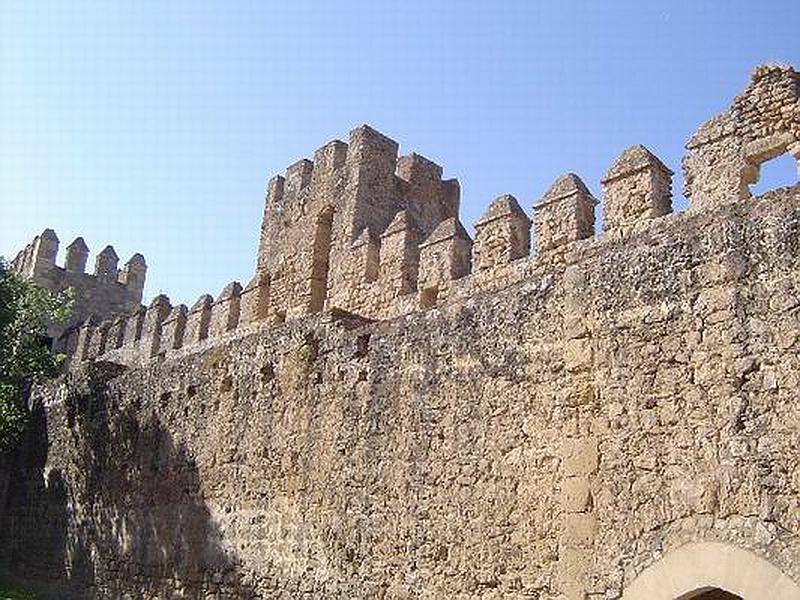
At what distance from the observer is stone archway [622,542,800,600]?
436cm

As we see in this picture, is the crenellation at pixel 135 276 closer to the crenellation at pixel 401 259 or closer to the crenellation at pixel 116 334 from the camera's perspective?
the crenellation at pixel 116 334

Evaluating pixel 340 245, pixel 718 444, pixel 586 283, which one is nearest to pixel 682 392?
pixel 718 444

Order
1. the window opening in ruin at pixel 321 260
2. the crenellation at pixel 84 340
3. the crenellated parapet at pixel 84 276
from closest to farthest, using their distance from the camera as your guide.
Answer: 1. the window opening in ruin at pixel 321 260
2. the crenellation at pixel 84 340
3. the crenellated parapet at pixel 84 276

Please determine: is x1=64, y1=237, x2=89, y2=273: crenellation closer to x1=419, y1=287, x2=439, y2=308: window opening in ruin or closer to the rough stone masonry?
the rough stone masonry

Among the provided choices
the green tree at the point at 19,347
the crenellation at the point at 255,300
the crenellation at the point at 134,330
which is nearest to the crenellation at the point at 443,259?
the crenellation at the point at 255,300

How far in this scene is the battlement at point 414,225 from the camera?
26.2 ft

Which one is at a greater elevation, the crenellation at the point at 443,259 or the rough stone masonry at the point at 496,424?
the crenellation at the point at 443,259

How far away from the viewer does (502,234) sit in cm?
938

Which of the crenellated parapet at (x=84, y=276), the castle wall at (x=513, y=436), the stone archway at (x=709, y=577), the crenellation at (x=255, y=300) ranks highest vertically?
the crenellated parapet at (x=84, y=276)

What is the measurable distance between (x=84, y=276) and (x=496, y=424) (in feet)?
66.4

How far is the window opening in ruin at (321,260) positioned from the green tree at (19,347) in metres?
4.66

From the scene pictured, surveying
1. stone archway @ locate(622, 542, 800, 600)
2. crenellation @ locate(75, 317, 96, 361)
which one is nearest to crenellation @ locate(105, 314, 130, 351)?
crenellation @ locate(75, 317, 96, 361)

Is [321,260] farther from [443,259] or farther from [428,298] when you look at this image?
[443,259]

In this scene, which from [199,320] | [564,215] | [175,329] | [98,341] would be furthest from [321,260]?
[98,341]
